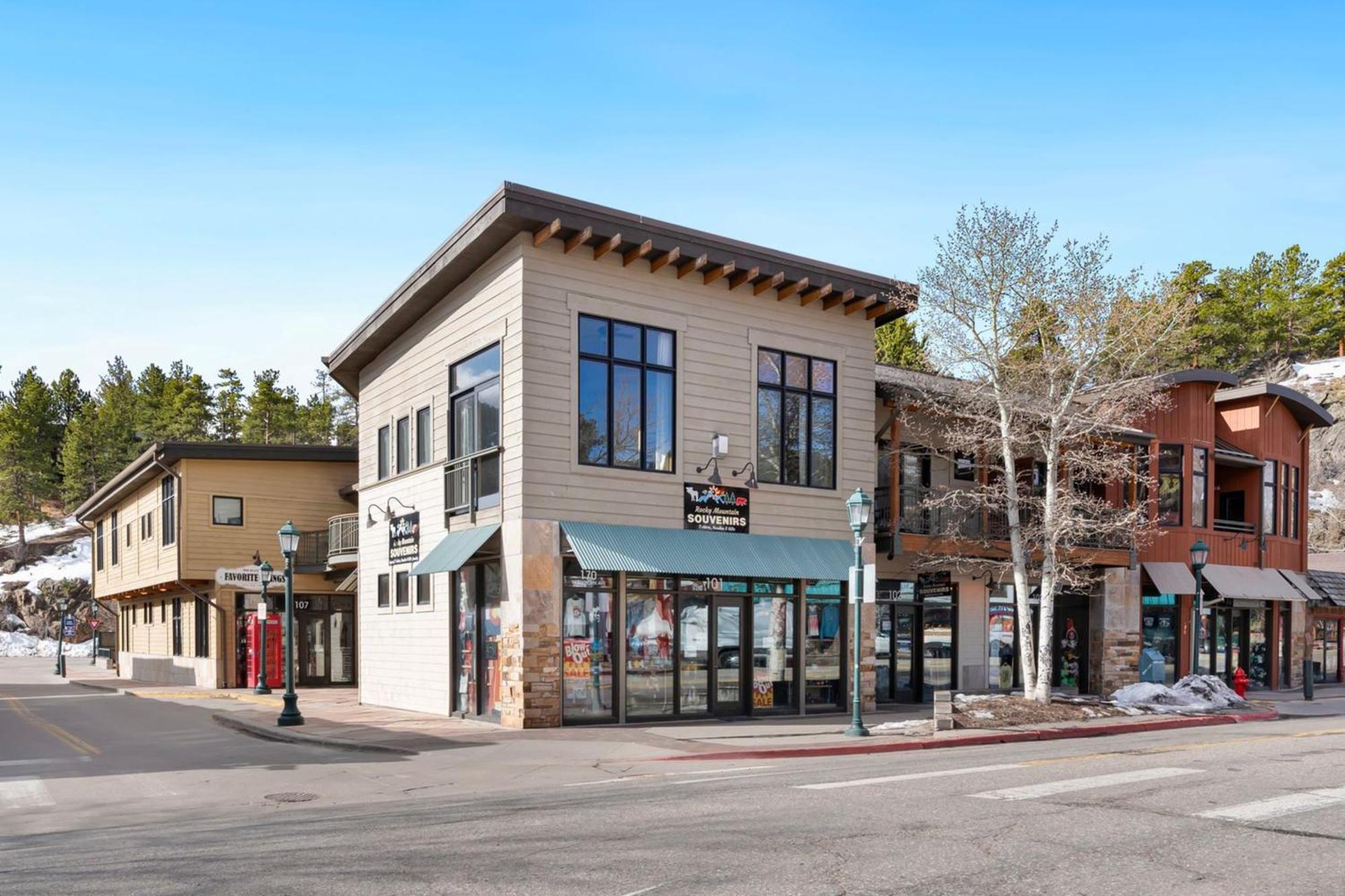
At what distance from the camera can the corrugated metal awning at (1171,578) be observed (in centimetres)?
2973

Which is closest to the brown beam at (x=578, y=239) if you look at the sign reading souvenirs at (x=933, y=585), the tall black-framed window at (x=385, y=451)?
the tall black-framed window at (x=385, y=451)

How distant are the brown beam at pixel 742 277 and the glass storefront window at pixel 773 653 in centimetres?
563

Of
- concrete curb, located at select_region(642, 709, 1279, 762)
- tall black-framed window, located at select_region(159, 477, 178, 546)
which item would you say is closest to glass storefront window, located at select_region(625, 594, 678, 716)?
concrete curb, located at select_region(642, 709, 1279, 762)

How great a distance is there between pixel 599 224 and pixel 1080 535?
14.1 m

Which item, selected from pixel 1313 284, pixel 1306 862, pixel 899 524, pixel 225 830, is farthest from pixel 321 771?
pixel 1313 284

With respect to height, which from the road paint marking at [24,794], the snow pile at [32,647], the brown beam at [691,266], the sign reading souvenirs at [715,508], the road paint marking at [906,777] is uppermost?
the brown beam at [691,266]

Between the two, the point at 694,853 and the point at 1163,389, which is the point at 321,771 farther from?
the point at 1163,389

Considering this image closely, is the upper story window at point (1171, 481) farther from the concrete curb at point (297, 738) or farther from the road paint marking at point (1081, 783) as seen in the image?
the concrete curb at point (297, 738)

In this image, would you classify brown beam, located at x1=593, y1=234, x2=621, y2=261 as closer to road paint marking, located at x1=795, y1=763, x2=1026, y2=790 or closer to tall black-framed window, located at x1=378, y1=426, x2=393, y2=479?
tall black-framed window, located at x1=378, y1=426, x2=393, y2=479

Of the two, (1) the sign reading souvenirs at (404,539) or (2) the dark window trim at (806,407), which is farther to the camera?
(1) the sign reading souvenirs at (404,539)

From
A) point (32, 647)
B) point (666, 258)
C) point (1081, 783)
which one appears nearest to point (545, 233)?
point (666, 258)

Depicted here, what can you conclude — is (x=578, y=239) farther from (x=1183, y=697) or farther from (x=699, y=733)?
(x=1183, y=697)

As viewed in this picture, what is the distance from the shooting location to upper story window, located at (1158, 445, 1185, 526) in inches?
1203

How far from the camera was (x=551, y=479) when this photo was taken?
1897 cm
